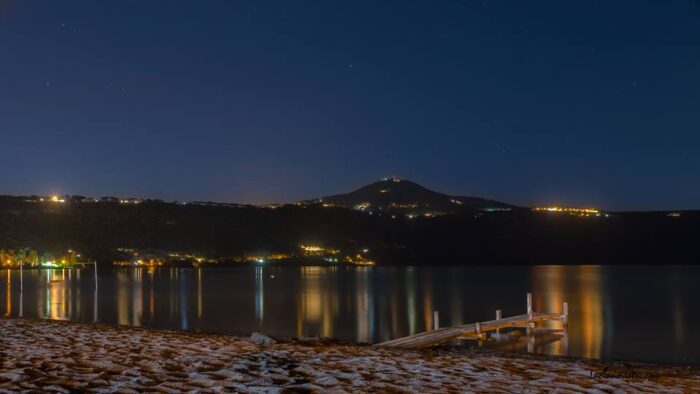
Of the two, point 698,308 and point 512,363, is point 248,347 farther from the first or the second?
point 698,308

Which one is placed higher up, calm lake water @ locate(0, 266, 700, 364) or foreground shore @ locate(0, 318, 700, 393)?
foreground shore @ locate(0, 318, 700, 393)

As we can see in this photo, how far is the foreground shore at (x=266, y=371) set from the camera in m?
8.74

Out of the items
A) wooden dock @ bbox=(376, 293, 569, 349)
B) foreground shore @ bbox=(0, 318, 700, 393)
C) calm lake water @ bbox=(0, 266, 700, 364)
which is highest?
foreground shore @ bbox=(0, 318, 700, 393)

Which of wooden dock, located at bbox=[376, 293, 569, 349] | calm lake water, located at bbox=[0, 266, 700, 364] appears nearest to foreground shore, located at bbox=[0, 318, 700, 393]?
wooden dock, located at bbox=[376, 293, 569, 349]

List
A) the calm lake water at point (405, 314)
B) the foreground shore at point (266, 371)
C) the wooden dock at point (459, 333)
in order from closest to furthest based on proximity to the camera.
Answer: the foreground shore at point (266, 371), the wooden dock at point (459, 333), the calm lake water at point (405, 314)

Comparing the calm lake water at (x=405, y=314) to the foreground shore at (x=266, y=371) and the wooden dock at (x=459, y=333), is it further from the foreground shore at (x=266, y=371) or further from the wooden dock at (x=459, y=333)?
the foreground shore at (x=266, y=371)

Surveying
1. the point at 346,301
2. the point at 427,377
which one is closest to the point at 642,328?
the point at 346,301

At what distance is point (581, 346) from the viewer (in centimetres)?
2892

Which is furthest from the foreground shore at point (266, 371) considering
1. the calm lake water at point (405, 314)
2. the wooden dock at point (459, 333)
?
the calm lake water at point (405, 314)

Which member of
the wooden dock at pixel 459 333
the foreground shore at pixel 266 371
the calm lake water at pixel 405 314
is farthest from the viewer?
the calm lake water at pixel 405 314

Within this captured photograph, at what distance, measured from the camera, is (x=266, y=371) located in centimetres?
975

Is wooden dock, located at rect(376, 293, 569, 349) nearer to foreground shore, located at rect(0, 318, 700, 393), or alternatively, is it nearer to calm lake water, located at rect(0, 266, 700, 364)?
calm lake water, located at rect(0, 266, 700, 364)

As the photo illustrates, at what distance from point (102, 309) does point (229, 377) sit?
1804 inches

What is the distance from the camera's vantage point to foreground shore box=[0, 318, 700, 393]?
8.74 meters
